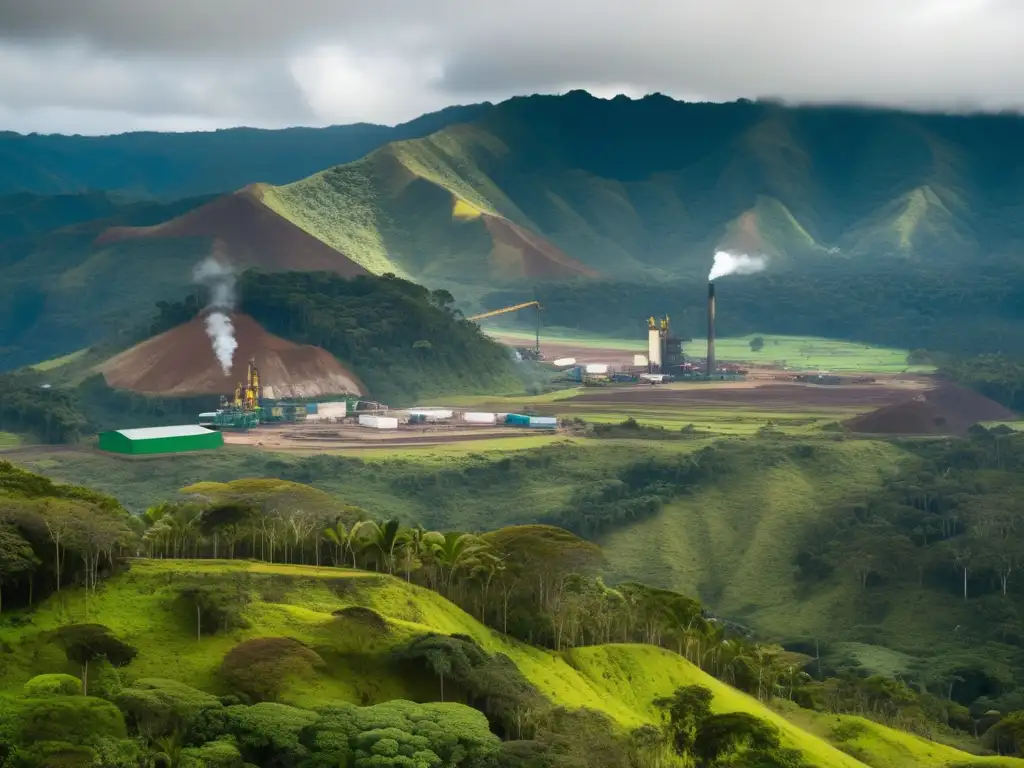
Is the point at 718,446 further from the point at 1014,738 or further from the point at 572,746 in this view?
the point at 572,746

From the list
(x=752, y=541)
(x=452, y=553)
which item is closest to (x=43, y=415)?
(x=752, y=541)

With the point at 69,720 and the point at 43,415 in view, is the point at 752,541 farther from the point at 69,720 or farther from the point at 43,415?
→ the point at 69,720

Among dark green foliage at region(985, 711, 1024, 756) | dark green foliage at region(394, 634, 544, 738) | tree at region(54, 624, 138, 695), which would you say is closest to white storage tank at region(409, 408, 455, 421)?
dark green foliage at region(985, 711, 1024, 756)

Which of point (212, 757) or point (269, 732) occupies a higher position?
point (269, 732)

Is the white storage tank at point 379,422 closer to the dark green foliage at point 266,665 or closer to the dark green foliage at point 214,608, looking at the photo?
the dark green foliage at point 214,608

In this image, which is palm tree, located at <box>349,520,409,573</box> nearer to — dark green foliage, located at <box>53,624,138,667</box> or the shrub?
dark green foliage, located at <box>53,624,138,667</box>

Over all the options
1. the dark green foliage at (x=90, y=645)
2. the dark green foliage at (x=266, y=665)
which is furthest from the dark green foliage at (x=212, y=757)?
the dark green foliage at (x=90, y=645)
